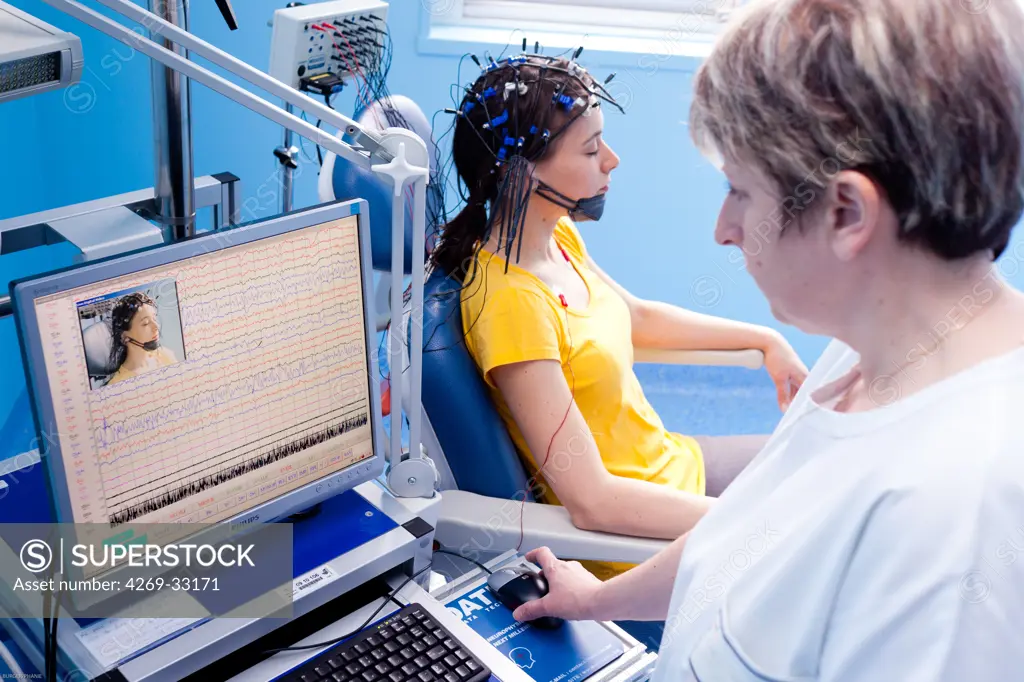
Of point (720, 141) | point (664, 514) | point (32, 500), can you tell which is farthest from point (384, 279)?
point (720, 141)

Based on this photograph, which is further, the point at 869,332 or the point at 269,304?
the point at 269,304

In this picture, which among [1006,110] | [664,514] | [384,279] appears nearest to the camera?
[1006,110]

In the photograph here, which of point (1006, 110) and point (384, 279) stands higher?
point (1006, 110)

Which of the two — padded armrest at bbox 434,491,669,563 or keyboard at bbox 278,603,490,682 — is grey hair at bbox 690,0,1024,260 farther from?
padded armrest at bbox 434,491,669,563

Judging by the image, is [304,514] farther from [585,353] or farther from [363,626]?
[585,353]

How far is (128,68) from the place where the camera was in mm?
2604

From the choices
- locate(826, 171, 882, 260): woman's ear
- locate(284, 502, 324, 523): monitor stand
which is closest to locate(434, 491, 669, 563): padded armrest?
locate(284, 502, 324, 523): monitor stand

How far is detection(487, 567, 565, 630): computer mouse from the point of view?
115 cm

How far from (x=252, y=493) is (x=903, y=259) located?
2.34 ft

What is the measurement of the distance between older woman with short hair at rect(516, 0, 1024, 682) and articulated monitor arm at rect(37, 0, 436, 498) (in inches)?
14.4

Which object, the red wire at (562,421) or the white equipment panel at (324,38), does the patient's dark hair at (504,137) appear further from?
the white equipment panel at (324,38)

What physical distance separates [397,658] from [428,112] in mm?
2030

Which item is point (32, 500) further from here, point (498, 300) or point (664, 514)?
point (664, 514)

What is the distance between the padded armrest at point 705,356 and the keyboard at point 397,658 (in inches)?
35.8
